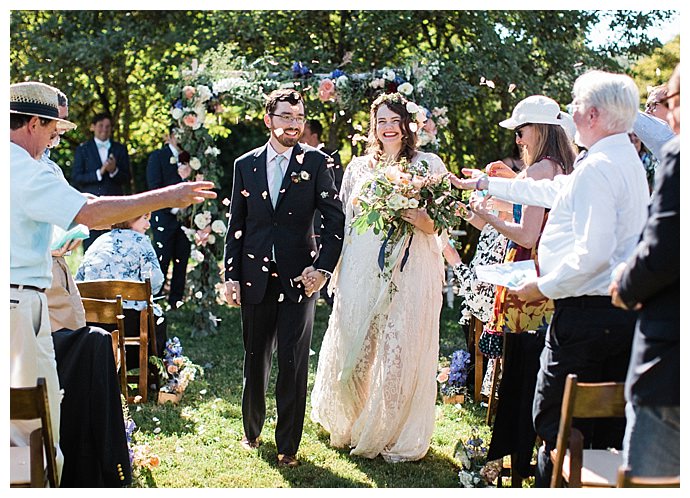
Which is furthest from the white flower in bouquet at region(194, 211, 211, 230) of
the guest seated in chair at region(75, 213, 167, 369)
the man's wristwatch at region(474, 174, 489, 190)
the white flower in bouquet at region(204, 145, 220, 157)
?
the man's wristwatch at region(474, 174, 489, 190)

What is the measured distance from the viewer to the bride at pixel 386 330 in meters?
4.90

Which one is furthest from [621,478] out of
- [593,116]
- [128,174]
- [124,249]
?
[128,174]

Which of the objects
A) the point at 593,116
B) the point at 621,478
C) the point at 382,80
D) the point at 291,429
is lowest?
the point at 291,429

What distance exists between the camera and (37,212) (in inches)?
130

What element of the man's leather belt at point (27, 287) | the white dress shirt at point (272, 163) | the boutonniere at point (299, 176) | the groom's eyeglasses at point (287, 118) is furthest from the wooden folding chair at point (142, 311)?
the man's leather belt at point (27, 287)

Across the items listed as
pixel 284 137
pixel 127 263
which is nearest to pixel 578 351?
pixel 284 137

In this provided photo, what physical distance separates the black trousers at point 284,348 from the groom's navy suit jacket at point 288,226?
69mm

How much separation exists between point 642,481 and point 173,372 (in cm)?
433

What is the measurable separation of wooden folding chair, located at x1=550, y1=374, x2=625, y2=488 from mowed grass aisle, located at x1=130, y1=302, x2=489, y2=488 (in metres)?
1.38

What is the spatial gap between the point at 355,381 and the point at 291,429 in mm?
487

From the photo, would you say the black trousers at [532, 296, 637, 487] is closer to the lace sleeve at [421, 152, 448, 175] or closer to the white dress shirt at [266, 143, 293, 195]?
the lace sleeve at [421, 152, 448, 175]

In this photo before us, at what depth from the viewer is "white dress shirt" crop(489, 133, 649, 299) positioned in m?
3.07
